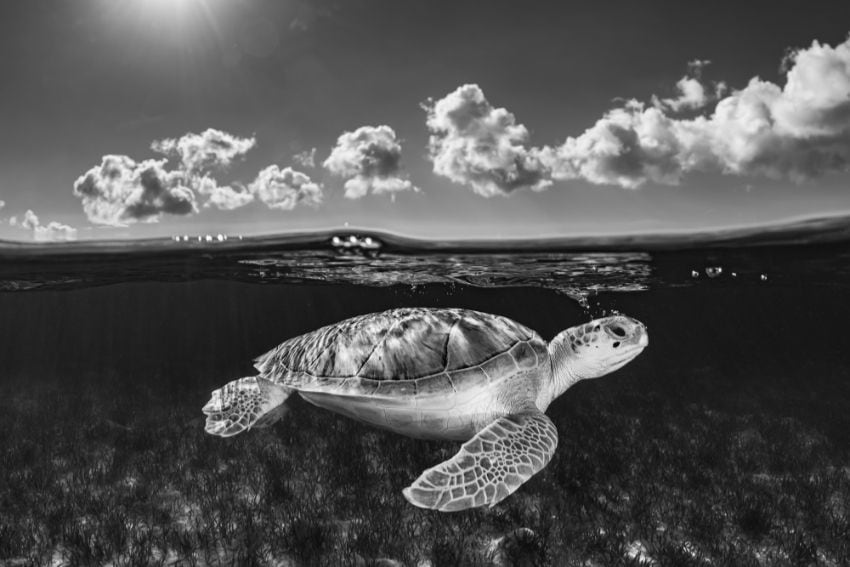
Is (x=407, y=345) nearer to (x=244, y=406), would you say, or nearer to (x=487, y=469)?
(x=487, y=469)

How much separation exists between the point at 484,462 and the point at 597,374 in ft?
8.13

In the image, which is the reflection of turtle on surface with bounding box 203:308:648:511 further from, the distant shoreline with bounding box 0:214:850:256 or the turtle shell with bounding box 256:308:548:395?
the distant shoreline with bounding box 0:214:850:256

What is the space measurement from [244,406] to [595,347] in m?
4.64

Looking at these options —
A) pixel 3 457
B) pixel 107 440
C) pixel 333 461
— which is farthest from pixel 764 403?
pixel 3 457

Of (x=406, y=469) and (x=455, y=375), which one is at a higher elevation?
(x=455, y=375)

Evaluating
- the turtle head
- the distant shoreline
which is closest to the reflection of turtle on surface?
the turtle head

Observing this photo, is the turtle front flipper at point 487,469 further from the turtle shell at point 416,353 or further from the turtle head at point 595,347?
the turtle head at point 595,347

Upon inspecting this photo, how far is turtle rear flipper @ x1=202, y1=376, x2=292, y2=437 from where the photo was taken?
5.59 metres

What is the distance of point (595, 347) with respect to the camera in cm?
501

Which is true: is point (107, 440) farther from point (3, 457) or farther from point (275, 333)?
point (275, 333)

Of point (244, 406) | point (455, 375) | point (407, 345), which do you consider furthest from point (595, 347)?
point (244, 406)

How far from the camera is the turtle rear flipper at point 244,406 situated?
220 inches

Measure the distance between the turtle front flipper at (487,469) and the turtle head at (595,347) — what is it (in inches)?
47.3

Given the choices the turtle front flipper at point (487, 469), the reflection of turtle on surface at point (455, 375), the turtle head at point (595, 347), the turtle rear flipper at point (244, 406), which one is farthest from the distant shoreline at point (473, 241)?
the turtle front flipper at point (487, 469)
